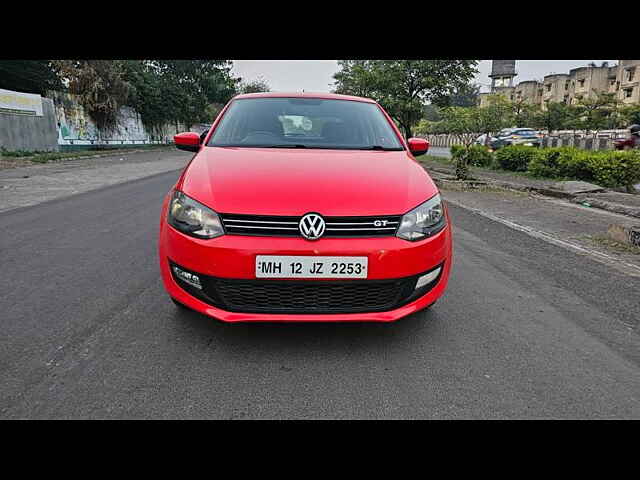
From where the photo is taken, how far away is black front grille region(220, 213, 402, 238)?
8.32 ft

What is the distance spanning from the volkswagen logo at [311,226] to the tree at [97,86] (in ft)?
85.7

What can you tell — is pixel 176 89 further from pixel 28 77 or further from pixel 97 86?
pixel 28 77

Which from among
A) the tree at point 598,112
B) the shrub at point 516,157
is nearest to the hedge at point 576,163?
the shrub at point 516,157

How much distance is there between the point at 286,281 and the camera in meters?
2.48

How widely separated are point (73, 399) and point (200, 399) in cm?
58

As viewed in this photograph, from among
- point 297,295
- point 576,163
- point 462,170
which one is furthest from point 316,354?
point 576,163

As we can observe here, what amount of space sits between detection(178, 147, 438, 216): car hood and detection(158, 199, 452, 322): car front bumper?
0.62 ft

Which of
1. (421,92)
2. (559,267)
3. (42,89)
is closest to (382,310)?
(559,267)

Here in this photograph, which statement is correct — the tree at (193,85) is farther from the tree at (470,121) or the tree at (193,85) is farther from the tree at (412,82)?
the tree at (470,121)

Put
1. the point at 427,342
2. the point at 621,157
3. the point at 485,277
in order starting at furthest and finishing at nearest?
1. the point at 621,157
2. the point at 485,277
3. the point at 427,342

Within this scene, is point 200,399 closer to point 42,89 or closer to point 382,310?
point 382,310

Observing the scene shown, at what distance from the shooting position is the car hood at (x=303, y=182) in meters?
2.61

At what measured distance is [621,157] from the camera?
11422 millimetres

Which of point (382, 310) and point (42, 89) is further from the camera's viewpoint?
point (42, 89)
